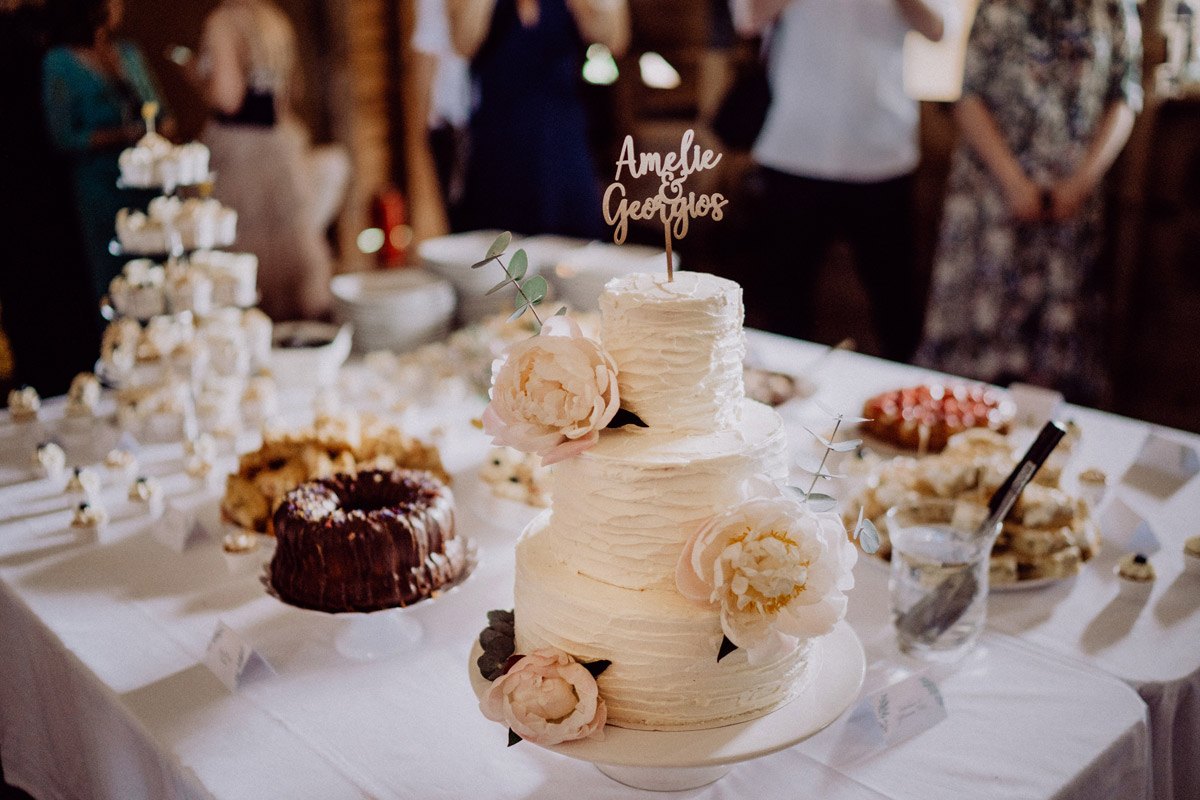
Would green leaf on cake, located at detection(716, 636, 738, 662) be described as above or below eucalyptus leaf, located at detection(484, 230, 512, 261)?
below

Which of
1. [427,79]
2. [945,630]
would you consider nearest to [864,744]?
[945,630]

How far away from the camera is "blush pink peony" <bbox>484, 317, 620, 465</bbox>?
3.70 feet

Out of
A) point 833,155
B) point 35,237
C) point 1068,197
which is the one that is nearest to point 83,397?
point 35,237

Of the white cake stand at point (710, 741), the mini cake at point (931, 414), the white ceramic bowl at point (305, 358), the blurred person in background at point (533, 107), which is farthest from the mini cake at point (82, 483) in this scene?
the blurred person in background at point (533, 107)

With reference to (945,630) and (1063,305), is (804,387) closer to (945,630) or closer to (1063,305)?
(945,630)

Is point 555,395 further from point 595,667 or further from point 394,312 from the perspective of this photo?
→ point 394,312

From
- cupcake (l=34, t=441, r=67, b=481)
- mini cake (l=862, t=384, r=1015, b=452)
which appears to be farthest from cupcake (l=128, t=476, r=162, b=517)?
mini cake (l=862, t=384, r=1015, b=452)

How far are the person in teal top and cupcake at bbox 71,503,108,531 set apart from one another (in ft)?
6.25

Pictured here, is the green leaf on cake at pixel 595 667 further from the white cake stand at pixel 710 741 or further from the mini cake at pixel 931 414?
the mini cake at pixel 931 414

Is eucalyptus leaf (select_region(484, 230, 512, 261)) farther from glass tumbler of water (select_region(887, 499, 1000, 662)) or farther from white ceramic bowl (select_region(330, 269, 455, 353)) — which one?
white ceramic bowl (select_region(330, 269, 455, 353))

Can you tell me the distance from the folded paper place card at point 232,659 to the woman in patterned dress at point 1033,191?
314cm

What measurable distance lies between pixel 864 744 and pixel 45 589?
137 cm

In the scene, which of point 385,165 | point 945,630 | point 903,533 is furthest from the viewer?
point 385,165

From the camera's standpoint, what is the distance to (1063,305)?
12.6 ft
